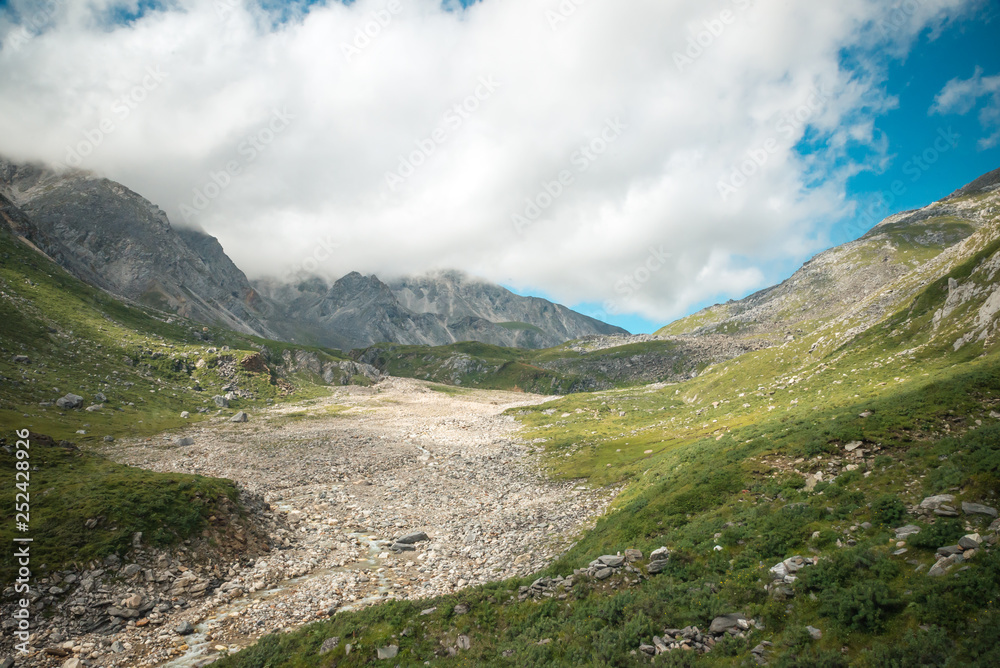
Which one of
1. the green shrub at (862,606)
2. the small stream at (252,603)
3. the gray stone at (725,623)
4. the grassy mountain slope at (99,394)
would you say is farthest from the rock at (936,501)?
the grassy mountain slope at (99,394)

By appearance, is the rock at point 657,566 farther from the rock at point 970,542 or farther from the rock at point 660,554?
the rock at point 970,542

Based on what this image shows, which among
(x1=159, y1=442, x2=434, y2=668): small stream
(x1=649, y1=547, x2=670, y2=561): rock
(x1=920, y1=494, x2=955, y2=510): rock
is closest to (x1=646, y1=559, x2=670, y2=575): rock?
(x1=649, y1=547, x2=670, y2=561): rock

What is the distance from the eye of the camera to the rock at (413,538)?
86.1ft

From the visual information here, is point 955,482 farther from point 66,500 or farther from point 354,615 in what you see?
point 66,500

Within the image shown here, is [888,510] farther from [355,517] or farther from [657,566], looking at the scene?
[355,517]

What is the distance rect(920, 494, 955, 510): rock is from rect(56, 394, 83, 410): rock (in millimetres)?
81859

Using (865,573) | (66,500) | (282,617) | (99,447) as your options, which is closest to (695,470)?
(865,573)

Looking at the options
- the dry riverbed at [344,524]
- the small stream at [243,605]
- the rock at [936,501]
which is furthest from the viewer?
the dry riverbed at [344,524]

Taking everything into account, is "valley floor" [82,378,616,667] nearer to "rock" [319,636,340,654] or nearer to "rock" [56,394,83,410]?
"rock" [319,636,340,654]

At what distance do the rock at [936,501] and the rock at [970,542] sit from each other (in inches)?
102

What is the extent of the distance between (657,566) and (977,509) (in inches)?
371

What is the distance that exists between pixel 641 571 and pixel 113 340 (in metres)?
106

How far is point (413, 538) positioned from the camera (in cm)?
2650

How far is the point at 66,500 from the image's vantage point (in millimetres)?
21047
